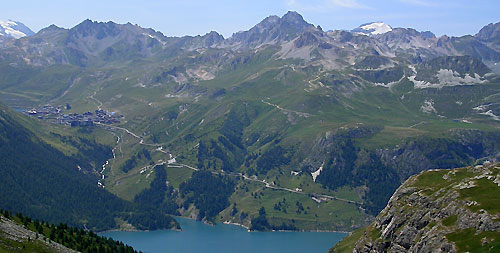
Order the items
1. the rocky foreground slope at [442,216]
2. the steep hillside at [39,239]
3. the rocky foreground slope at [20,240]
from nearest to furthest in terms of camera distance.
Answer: the rocky foreground slope at [20,240] < the steep hillside at [39,239] < the rocky foreground slope at [442,216]

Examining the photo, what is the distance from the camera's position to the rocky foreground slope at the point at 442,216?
122594 millimetres

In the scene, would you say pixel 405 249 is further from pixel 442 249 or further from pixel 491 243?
pixel 491 243

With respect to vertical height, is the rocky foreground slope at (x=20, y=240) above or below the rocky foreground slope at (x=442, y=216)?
below

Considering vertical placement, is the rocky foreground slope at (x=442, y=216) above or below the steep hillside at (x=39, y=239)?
above

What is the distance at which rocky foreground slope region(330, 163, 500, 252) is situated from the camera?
122594 millimetres

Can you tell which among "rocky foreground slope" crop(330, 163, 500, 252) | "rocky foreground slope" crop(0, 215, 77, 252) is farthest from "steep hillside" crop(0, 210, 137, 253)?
"rocky foreground slope" crop(330, 163, 500, 252)

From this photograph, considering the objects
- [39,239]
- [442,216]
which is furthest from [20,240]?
[442,216]

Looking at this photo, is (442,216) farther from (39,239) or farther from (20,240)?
(20,240)

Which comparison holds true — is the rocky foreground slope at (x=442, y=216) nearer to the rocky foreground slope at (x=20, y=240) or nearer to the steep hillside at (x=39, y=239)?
the steep hillside at (x=39, y=239)

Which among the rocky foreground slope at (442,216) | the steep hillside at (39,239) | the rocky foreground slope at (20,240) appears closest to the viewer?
the rocky foreground slope at (20,240)

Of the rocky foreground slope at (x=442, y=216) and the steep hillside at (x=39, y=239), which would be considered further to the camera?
the rocky foreground slope at (x=442, y=216)

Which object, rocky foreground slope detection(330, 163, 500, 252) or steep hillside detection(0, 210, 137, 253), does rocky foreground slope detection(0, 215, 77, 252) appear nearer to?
steep hillside detection(0, 210, 137, 253)

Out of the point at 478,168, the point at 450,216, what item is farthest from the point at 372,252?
the point at 478,168

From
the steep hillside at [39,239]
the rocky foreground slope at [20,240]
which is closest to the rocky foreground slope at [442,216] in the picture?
the steep hillside at [39,239]
